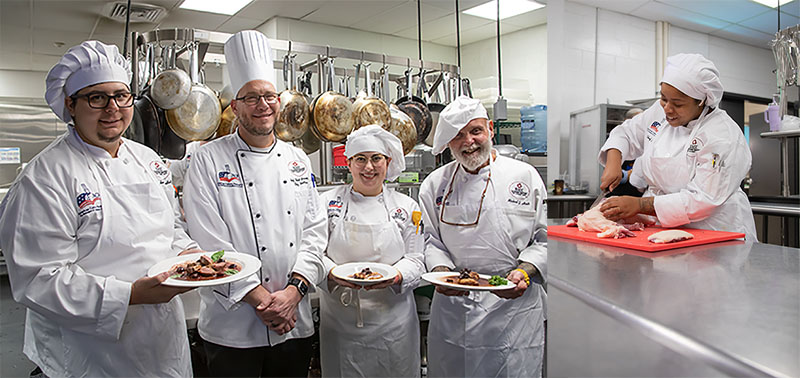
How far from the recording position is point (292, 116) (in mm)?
986

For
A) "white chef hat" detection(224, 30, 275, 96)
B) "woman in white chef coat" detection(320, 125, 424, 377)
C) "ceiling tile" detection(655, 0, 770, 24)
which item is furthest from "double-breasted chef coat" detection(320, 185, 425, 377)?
"ceiling tile" detection(655, 0, 770, 24)

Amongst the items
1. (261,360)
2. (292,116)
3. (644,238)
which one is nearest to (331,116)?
(292,116)

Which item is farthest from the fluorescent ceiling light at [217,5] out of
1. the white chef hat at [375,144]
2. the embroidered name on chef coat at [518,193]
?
the embroidered name on chef coat at [518,193]

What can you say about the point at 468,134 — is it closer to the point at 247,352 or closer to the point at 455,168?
the point at 455,168

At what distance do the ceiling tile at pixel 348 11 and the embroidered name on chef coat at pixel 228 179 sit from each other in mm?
270

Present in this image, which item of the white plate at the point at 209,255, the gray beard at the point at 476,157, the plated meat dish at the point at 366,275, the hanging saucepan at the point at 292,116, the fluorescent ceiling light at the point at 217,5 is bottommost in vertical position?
the plated meat dish at the point at 366,275

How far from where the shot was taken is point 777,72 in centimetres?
96

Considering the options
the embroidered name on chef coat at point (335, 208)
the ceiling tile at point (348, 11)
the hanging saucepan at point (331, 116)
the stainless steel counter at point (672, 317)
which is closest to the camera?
the stainless steel counter at point (672, 317)

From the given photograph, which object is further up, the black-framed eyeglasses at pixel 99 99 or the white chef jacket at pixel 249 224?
the black-framed eyeglasses at pixel 99 99

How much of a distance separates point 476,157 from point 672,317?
380mm

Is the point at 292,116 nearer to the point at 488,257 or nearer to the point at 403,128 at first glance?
the point at 403,128

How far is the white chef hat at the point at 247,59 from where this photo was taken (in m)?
0.62

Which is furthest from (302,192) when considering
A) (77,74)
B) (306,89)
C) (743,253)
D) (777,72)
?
(777,72)

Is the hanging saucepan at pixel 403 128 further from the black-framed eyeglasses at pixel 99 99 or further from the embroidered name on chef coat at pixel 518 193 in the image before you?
the black-framed eyeglasses at pixel 99 99
